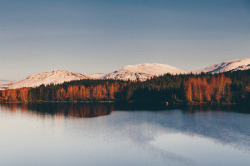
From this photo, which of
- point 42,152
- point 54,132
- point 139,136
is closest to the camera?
point 42,152

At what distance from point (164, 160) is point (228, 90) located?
404 feet

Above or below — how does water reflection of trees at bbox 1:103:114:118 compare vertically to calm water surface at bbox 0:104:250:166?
above

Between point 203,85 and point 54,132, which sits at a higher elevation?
point 203,85

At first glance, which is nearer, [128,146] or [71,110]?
[128,146]

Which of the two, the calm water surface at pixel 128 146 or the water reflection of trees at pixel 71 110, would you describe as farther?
the water reflection of trees at pixel 71 110

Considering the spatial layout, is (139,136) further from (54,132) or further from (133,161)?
(54,132)

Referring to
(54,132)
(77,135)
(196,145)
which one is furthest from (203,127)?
(54,132)

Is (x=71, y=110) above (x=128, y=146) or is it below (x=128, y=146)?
above

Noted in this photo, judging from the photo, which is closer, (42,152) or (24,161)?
(24,161)

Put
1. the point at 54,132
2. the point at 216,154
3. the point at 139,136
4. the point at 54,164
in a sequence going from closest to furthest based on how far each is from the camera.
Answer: the point at 54,164
the point at 216,154
the point at 139,136
the point at 54,132

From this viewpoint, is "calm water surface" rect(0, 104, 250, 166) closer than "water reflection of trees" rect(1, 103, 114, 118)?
Yes

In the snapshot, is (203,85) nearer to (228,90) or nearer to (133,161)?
(228,90)

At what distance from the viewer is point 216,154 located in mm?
39750

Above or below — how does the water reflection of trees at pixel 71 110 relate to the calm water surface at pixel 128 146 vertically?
above
